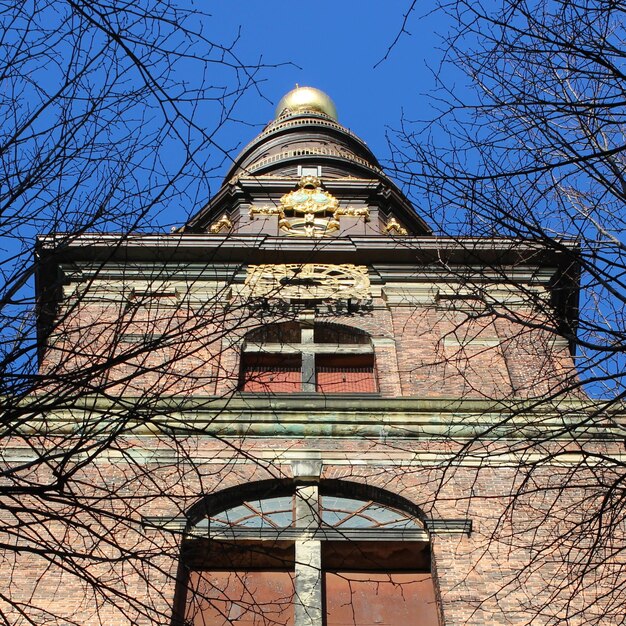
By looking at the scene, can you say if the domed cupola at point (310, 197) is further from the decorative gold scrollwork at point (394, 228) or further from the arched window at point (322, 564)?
the arched window at point (322, 564)

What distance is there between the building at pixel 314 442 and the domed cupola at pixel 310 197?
2582mm

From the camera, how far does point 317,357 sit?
17.6m

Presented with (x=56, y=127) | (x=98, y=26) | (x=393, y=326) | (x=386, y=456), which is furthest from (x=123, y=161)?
(x=393, y=326)

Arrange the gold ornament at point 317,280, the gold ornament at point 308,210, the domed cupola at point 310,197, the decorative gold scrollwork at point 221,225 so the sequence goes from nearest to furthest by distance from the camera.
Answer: the gold ornament at point 317,280 < the gold ornament at point 308,210 < the domed cupola at point 310,197 < the decorative gold scrollwork at point 221,225

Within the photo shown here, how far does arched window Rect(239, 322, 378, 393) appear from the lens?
17.0 metres

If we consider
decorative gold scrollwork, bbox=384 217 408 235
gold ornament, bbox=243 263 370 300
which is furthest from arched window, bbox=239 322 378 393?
decorative gold scrollwork, bbox=384 217 408 235

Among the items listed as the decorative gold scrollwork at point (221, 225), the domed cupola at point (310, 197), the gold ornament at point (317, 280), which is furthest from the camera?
the decorative gold scrollwork at point (221, 225)

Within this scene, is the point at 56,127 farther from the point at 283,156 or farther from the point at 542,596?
the point at 283,156

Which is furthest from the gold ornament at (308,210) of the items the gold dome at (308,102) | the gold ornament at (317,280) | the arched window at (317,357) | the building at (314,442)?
the gold dome at (308,102)

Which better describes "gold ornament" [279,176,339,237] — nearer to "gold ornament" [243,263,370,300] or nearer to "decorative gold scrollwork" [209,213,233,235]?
"decorative gold scrollwork" [209,213,233,235]

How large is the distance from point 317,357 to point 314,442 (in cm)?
388

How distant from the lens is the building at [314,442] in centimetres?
794

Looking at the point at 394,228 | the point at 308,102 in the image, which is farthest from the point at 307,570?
the point at 308,102

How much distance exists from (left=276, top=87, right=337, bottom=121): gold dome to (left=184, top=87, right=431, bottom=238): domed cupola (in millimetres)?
5815
